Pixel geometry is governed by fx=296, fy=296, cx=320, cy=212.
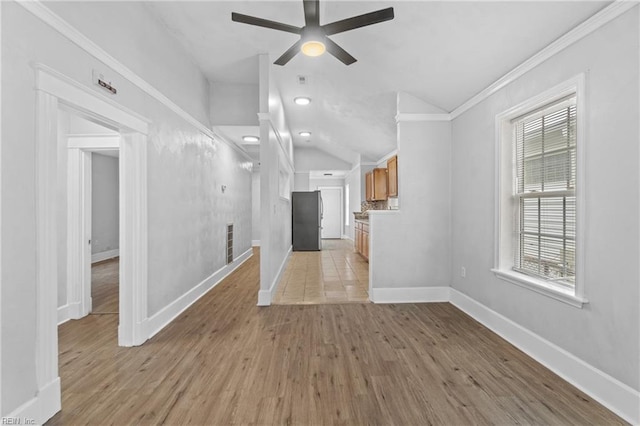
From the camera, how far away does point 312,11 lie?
2152 millimetres

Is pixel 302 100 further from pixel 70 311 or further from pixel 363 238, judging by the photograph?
pixel 70 311

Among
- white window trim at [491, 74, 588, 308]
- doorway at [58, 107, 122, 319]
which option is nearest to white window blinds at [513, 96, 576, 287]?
white window trim at [491, 74, 588, 308]

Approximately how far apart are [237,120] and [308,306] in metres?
2.98

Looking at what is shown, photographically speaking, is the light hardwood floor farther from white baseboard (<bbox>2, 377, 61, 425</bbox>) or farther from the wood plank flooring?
white baseboard (<bbox>2, 377, 61, 425</bbox>)

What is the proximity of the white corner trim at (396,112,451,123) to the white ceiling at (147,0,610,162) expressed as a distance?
4.2 inches

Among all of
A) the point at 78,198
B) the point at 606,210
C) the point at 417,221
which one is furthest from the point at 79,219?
the point at 606,210

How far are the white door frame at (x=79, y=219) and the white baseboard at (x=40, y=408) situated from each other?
1918 mm

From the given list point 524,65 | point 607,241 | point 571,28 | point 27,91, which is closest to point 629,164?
point 607,241

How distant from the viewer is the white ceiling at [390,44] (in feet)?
7.29

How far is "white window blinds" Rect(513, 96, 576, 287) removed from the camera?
223 centimetres

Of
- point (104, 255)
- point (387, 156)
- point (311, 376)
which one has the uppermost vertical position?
point (387, 156)

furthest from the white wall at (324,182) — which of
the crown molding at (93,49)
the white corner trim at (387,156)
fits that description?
the crown molding at (93,49)

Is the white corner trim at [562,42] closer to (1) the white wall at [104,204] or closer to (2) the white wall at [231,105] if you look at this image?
(2) the white wall at [231,105]

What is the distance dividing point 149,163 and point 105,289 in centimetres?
281
